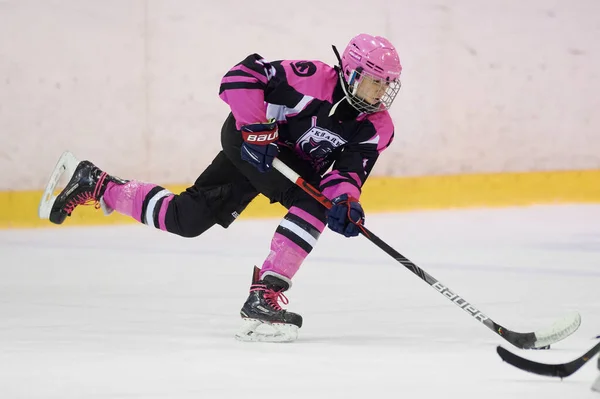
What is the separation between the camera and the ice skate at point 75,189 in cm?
367

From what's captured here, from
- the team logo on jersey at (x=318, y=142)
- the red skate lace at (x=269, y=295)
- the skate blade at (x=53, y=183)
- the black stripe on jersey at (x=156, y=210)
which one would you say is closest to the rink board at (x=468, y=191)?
the skate blade at (x=53, y=183)

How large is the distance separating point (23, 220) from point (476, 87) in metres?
2.62

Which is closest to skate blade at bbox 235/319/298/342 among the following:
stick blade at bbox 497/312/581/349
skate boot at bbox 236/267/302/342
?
skate boot at bbox 236/267/302/342

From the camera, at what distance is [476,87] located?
20.5 feet

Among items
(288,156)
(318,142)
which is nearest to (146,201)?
(288,156)

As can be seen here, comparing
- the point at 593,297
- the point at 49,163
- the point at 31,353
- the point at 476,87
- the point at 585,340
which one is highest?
the point at 476,87

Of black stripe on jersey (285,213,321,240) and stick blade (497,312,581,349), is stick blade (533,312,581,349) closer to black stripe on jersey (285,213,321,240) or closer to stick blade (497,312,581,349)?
stick blade (497,312,581,349)

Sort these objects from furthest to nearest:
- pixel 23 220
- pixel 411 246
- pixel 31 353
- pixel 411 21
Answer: pixel 411 21 → pixel 23 220 → pixel 411 246 → pixel 31 353

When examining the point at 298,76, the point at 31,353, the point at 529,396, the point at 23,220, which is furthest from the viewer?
the point at 23,220

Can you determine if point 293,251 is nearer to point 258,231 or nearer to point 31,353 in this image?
point 31,353

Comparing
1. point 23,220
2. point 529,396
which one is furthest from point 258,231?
point 529,396

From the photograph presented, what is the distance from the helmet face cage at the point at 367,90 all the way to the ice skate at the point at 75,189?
905mm

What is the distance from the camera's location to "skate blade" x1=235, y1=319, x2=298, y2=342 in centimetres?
306

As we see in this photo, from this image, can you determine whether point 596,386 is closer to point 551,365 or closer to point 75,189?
point 551,365
